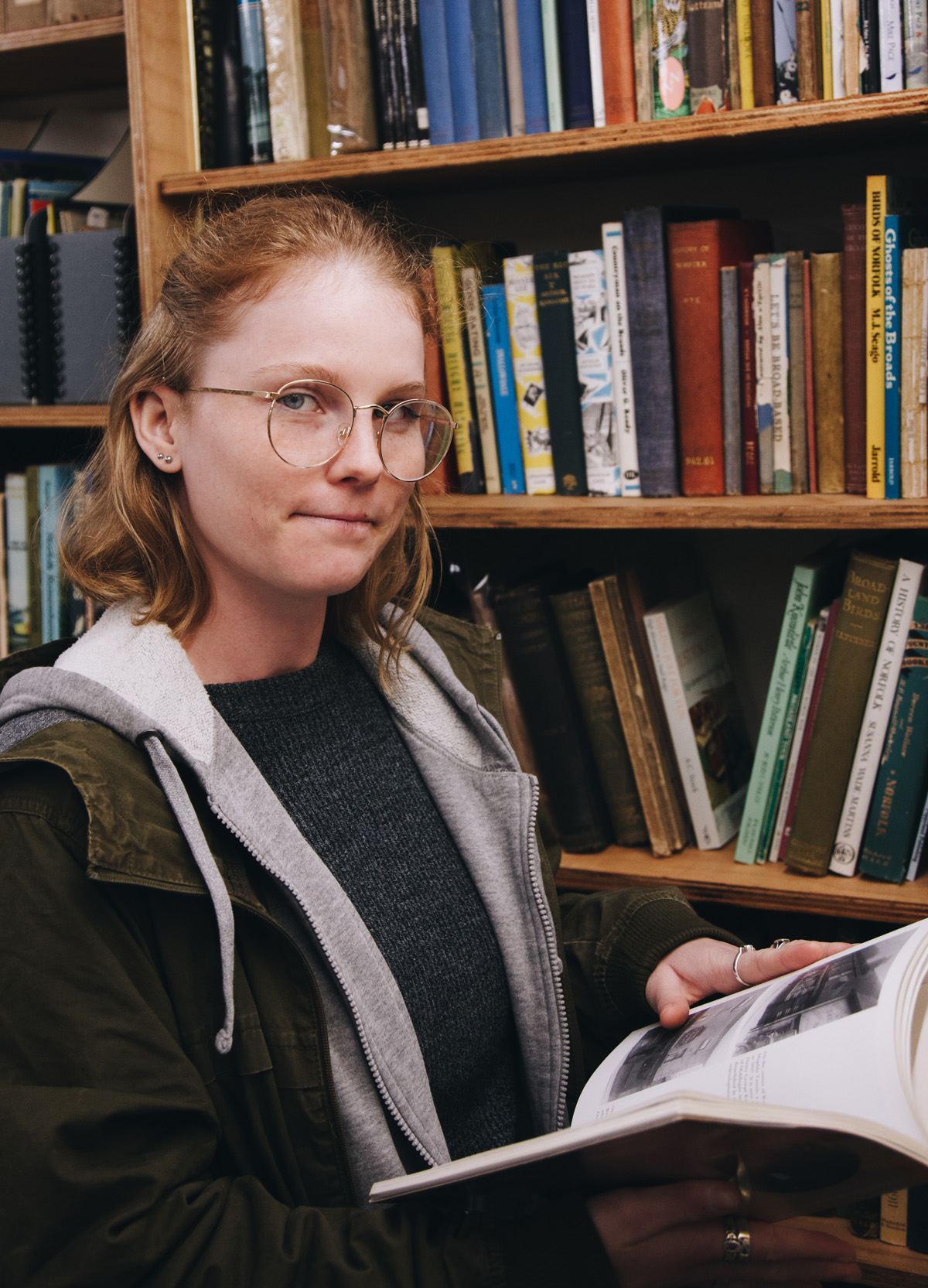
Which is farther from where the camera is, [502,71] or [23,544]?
[23,544]

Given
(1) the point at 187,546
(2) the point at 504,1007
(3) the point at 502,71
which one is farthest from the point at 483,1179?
(3) the point at 502,71

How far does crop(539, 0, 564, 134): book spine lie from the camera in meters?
1.24

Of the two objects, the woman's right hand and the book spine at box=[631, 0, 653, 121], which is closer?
the woman's right hand

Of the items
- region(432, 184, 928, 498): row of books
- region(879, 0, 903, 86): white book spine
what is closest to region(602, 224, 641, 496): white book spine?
region(432, 184, 928, 498): row of books

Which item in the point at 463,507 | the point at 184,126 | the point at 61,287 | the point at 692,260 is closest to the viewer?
the point at 692,260

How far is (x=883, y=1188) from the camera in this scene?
2.00 ft

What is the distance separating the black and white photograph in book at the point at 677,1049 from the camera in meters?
0.76

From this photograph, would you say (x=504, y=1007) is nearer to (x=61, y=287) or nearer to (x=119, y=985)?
(x=119, y=985)

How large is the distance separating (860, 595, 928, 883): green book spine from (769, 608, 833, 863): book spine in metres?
0.10

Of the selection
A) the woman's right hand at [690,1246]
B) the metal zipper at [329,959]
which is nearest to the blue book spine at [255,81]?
the metal zipper at [329,959]

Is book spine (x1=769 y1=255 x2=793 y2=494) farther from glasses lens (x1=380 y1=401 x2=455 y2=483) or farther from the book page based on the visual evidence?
the book page

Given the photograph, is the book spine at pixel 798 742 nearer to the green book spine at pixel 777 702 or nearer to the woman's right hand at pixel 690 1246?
the green book spine at pixel 777 702

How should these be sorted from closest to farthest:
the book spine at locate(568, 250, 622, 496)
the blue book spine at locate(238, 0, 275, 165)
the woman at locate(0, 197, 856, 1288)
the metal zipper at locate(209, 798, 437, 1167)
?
the woman at locate(0, 197, 856, 1288), the metal zipper at locate(209, 798, 437, 1167), the book spine at locate(568, 250, 622, 496), the blue book spine at locate(238, 0, 275, 165)

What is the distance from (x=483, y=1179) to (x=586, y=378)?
3.18ft
